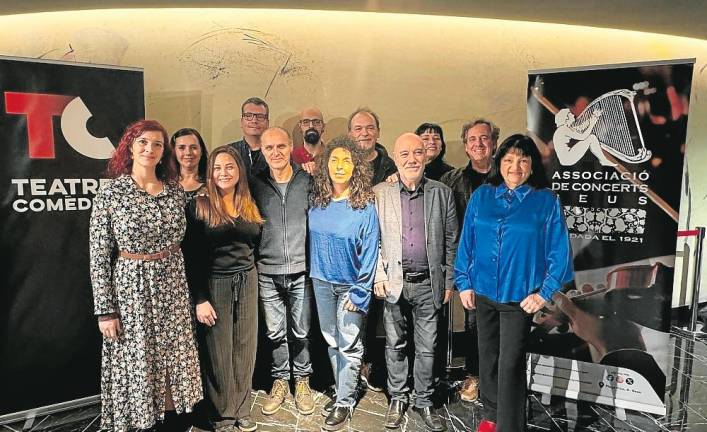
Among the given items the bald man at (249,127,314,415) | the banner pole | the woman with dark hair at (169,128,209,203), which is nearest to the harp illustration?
the bald man at (249,127,314,415)

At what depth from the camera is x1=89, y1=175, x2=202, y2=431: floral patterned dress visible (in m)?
2.38

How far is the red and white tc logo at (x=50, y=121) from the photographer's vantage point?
9.23 feet

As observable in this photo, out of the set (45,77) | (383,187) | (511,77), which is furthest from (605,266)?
(45,77)

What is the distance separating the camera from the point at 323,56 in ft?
13.5

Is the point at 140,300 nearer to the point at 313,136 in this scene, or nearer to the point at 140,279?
the point at 140,279

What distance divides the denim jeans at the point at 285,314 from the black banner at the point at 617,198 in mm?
1740

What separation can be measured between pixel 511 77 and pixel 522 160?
2.16 m

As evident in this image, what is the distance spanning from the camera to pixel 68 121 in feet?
9.60

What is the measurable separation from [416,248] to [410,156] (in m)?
0.56

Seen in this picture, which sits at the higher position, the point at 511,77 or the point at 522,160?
the point at 511,77

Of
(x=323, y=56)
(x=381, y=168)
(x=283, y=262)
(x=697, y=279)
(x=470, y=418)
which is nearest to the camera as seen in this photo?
(x=283, y=262)

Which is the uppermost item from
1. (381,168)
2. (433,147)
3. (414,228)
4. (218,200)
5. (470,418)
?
(433,147)

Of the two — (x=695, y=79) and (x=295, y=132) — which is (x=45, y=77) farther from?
(x=695, y=79)

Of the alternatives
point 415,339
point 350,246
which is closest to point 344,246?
point 350,246
